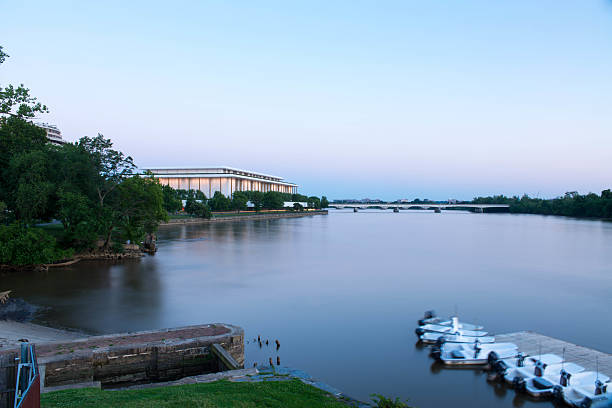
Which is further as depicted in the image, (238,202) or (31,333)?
(238,202)

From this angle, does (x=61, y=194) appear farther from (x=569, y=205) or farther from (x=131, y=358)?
(x=569, y=205)

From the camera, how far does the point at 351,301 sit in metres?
17.2

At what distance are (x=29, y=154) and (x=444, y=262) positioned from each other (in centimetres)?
2608

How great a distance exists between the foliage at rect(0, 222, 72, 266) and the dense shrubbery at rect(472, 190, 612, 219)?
3428 inches

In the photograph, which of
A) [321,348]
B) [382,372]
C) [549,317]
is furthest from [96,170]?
[549,317]

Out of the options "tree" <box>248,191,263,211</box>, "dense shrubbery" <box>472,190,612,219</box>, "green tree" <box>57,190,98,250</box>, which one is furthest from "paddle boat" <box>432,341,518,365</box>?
"dense shrubbery" <box>472,190,612,219</box>

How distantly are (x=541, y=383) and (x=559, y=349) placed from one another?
8.72 ft

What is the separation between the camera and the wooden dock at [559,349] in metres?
10.1

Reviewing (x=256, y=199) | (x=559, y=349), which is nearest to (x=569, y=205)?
(x=256, y=199)

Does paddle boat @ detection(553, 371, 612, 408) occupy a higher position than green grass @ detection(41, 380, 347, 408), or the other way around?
green grass @ detection(41, 380, 347, 408)

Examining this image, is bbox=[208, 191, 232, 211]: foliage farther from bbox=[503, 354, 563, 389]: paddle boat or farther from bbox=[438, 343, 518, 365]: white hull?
bbox=[503, 354, 563, 389]: paddle boat

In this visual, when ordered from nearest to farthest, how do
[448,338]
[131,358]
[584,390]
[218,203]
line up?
[131,358] < [584,390] < [448,338] < [218,203]

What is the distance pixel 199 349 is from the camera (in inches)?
332

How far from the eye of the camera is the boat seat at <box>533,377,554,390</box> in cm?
898
